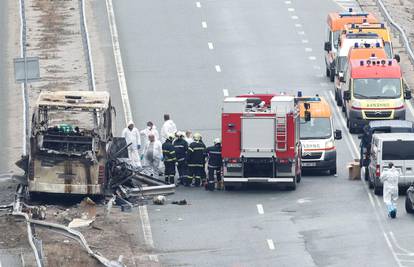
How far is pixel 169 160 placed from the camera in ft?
140

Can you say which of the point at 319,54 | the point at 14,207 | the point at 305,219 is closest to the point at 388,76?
the point at 319,54

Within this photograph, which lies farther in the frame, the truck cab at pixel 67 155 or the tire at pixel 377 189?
the tire at pixel 377 189

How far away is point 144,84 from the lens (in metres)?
56.1

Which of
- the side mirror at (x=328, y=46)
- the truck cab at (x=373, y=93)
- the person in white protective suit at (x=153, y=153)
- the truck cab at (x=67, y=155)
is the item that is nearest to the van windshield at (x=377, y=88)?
the truck cab at (x=373, y=93)

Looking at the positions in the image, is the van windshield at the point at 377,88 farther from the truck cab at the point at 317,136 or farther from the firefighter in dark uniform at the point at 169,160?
the firefighter in dark uniform at the point at 169,160

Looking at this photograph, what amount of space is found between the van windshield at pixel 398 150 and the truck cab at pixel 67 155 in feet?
22.9

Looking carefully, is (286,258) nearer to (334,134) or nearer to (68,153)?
(68,153)

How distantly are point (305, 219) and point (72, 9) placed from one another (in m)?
30.9

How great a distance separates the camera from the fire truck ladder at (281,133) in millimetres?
41562

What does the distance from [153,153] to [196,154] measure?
81.5 inches

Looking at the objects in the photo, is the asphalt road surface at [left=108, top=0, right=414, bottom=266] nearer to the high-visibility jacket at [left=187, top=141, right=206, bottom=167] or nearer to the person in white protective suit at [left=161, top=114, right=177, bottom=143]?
the high-visibility jacket at [left=187, top=141, right=206, bottom=167]

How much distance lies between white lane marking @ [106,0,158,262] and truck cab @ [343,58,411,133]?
6947 mm

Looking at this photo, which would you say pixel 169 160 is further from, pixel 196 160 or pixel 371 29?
pixel 371 29

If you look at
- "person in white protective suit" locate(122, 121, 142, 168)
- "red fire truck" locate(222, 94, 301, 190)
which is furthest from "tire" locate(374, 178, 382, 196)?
"person in white protective suit" locate(122, 121, 142, 168)
